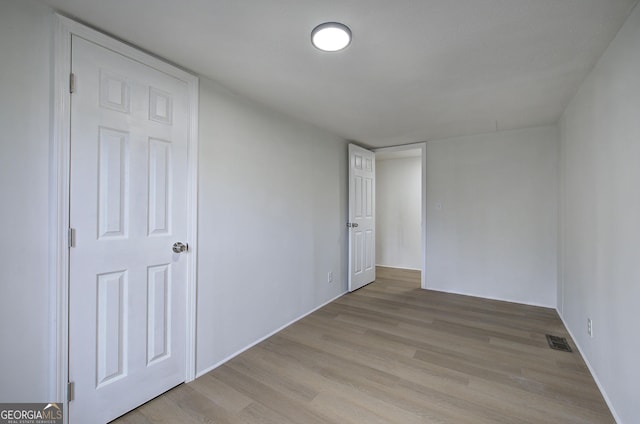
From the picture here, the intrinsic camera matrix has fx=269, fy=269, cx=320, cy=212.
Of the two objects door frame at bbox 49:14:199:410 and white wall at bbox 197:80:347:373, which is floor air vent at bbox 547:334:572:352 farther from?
door frame at bbox 49:14:199:410

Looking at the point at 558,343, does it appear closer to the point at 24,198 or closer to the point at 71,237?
the point at 71,237

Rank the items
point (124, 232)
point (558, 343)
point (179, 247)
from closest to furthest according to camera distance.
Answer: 1. point (124, 232)
2. point (179, 247)
3. point (558, 343)

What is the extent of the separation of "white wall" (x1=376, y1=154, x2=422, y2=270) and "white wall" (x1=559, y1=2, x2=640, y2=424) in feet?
10.5

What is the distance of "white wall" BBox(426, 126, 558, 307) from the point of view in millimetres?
3375

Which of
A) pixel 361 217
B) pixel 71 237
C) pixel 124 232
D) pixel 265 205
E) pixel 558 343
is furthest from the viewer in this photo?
pixel 361 217

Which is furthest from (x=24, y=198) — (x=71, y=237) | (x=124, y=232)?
(x=124, y=232)

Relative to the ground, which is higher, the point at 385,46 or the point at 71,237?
the point at 385,46

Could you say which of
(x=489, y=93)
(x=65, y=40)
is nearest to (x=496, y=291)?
(x=489, y=93)

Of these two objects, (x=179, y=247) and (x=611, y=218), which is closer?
(x=611, y=218)

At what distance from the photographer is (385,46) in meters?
1.67

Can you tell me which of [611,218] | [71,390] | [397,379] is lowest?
[397,379]

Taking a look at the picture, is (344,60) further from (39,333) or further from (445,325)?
(445,325)

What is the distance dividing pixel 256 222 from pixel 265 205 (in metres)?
0.20

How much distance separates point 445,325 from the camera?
289 cm
